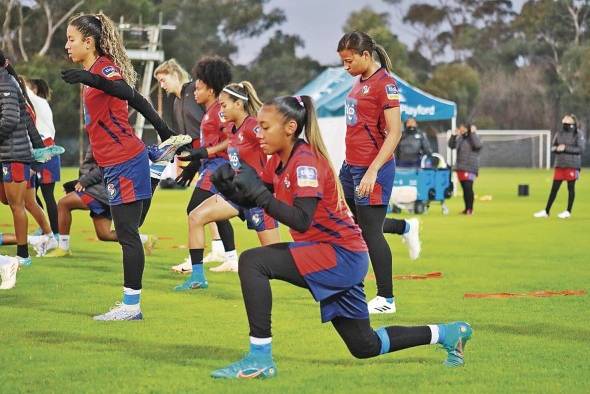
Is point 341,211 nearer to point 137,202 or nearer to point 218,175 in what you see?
point 218,175

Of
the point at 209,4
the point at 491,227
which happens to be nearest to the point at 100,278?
the point at 491,227

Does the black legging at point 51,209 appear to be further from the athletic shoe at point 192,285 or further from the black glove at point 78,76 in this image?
the black glove at point 78,76

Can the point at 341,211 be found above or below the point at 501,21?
below

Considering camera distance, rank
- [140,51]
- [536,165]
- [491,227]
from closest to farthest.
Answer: [491,227], [140,51], [536,165]

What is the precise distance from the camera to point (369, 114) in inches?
350

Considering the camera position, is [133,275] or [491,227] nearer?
[133,275]

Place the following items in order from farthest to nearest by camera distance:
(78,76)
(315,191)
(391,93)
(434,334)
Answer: (391,93)
(78,76)
(434,334)
(315,191)

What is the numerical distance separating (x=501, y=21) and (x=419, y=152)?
70544 millimetres

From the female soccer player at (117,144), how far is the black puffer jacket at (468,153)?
15824 millimetres

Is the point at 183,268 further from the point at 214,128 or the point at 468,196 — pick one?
the point at 468,196

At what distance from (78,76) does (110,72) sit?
0.48m

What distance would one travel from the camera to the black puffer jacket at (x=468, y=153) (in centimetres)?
2397

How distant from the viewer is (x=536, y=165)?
7081 cm

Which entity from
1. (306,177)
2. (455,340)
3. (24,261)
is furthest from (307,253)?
(24,261)
